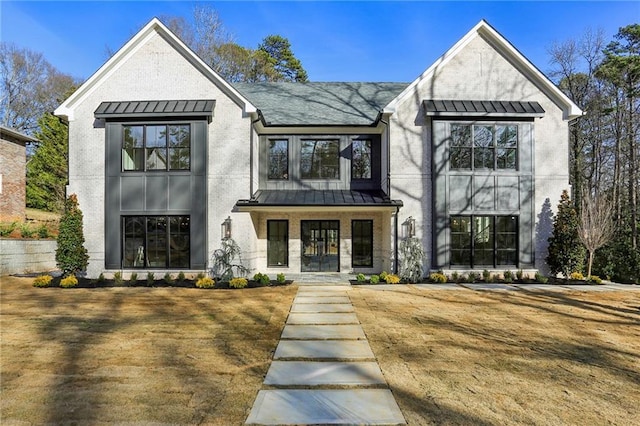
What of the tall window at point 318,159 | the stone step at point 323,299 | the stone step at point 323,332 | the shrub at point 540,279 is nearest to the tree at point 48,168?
the tall window at point 318,159

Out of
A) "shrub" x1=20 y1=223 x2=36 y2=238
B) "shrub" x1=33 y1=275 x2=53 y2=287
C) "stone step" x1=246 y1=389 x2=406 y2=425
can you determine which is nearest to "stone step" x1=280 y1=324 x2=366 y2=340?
"stone step" x1=246 y1=389 x2=406 y2=425

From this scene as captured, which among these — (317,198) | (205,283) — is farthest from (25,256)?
(317,198)

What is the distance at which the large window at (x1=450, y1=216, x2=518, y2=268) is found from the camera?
44.9 feet

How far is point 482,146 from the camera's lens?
45.1 feet

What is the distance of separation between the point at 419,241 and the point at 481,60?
7.59 metres

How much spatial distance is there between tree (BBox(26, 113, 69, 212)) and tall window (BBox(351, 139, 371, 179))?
23.2 meters

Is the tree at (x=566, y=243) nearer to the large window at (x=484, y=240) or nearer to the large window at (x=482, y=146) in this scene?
the large window at (x=484, y=240)

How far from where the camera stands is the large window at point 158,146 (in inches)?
535

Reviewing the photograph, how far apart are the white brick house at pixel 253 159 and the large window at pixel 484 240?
0.13ft

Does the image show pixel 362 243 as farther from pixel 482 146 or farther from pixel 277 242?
pixel 482 146

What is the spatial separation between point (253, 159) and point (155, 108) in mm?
4020

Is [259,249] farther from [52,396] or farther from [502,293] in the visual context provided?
[52,396]

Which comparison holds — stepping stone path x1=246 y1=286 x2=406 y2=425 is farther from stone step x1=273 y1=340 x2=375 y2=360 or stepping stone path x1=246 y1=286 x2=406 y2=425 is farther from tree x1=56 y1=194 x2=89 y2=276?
tree x1=56 y1=194 x2=89 y2=276

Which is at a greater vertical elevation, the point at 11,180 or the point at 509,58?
the point at 509,58
